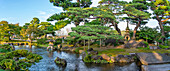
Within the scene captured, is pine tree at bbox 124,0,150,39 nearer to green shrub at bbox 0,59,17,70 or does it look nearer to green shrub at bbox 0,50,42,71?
green shrub at bbox 0,50,42,71

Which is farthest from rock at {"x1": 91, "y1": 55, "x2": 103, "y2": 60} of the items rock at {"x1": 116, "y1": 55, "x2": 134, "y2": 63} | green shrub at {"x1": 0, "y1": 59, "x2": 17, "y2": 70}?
green shrub at {"x1": 0, "y1": 59, "x2": 17, "y2": 70}

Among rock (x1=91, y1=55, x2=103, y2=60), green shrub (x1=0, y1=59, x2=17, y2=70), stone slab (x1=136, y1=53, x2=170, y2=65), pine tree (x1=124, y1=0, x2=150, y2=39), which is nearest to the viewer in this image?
green shrub (x1=0, y1=59, x2=17, y2=70)

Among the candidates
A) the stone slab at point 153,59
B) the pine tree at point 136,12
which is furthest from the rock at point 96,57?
the pine tree at point 136,12

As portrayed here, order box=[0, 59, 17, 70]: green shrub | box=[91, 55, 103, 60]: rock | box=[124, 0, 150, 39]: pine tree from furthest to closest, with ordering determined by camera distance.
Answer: box=[124, 0, 150, 39]: pine tree < box=[91, 55, 103, 60]: rock < box=[0, 59, 17, 70]: green shrub

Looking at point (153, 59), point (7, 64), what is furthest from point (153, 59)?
point (7, 64)

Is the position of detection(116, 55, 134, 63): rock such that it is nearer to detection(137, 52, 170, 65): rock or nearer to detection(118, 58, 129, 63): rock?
detection(118, 58, 129, 63): rock

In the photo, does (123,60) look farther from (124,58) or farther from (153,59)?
(153,59)

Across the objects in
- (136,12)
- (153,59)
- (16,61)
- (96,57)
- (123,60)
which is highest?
(136,12)

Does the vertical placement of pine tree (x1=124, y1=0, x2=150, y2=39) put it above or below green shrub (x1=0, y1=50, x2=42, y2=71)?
above

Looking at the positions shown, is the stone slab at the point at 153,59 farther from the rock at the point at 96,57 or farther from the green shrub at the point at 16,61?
the green shrub at the point at 16,61

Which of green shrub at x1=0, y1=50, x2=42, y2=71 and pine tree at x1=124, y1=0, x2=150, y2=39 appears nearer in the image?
green shrub at x1=0, y1=50, x2=42, y2=71

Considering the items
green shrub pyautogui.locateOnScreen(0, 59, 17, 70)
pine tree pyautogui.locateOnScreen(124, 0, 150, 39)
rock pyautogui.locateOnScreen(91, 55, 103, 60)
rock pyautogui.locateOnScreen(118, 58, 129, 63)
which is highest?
pine tree pyautogui.locateOnScreen(124, 0, 150, 39)

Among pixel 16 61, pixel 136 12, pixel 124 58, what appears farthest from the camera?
pixel 136 12

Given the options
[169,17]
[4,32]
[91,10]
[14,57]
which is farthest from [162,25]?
[4,32]
